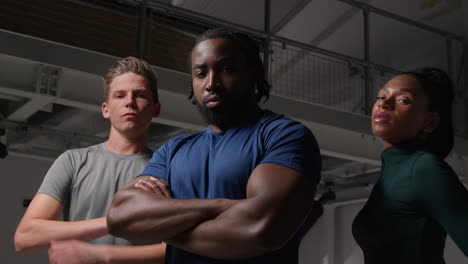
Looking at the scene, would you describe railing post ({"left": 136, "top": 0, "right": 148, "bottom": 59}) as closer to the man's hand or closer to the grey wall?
the man's hand

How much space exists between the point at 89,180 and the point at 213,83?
678 mm

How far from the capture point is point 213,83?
3.92 feet

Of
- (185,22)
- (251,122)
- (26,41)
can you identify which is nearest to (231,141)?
(251,122)

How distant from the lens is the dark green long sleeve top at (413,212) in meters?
1.24

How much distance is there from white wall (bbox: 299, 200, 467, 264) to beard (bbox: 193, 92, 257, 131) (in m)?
7.91

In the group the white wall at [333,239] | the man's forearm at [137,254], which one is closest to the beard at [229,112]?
the man's forearm at [137,254]

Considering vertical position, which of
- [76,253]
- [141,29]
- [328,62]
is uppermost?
[328,62]

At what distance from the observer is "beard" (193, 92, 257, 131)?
121 cm

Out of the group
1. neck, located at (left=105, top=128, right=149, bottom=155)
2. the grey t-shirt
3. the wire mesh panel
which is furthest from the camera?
the wire mesh panel

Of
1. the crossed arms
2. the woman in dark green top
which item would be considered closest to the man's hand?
the crossed arms

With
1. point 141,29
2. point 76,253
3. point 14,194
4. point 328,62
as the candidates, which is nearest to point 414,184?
point 76,253

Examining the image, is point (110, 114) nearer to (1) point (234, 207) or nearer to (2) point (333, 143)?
(1) point (234, 207)

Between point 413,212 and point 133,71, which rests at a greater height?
point 133,71

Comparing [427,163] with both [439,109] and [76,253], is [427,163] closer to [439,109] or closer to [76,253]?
[439,109]
